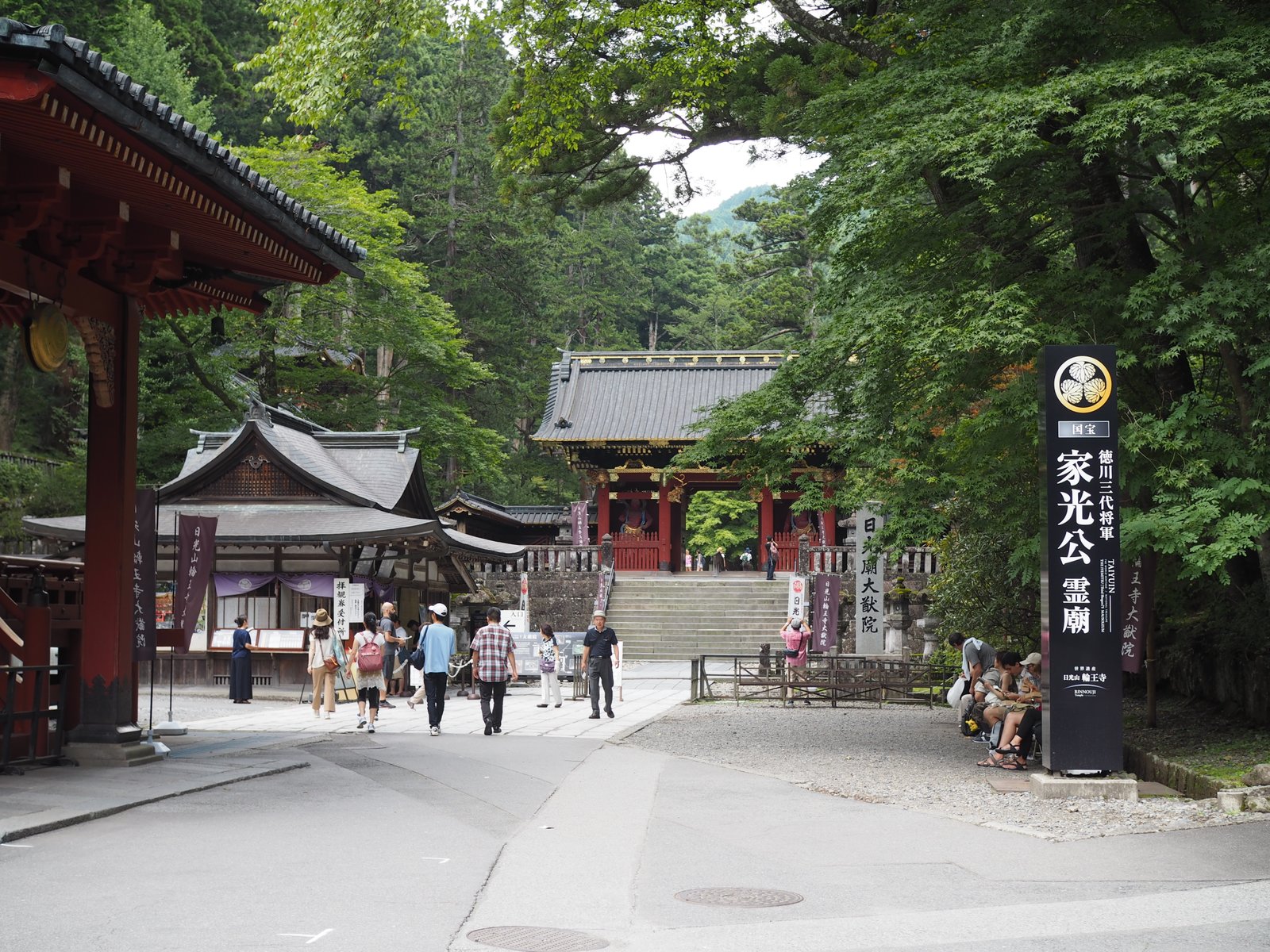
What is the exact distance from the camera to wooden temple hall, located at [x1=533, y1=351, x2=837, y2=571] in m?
39.3

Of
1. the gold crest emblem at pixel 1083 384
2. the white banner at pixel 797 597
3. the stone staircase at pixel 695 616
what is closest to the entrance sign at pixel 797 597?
the white banner at pixel 797 597

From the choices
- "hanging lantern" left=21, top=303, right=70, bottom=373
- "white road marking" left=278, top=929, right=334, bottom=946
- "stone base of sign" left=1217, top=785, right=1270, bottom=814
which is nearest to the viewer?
"white road marking" left=278, top=929, right=334, bottom=946

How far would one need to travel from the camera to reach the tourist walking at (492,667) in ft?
50.5

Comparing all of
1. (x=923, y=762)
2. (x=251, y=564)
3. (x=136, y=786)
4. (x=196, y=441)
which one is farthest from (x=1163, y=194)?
(x=196, y=441)

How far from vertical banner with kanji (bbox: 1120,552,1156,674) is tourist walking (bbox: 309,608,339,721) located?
11202 millimetres

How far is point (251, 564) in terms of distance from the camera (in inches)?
942

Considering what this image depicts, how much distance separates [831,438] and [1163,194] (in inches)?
180

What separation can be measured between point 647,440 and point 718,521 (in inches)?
487

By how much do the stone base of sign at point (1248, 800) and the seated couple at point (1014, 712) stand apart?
300 centimetres

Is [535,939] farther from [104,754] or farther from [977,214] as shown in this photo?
[977,214]

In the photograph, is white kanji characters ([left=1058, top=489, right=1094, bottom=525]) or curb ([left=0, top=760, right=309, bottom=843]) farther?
white kanji characters ([left=1058, top=489, right=1094, bottom=525])

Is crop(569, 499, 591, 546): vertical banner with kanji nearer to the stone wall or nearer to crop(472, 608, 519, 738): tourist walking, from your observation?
the stone wall

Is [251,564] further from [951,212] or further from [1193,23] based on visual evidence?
[1193,23]

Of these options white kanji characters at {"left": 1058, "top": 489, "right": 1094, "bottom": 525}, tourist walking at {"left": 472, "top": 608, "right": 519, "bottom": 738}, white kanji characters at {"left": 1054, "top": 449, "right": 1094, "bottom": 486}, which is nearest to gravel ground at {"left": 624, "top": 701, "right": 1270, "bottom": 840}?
tourist walking at {"left": 472, "top": 608, "right": 519, "bottom": 738}
